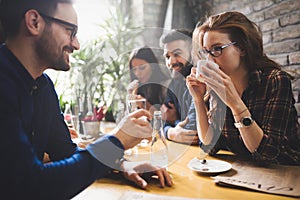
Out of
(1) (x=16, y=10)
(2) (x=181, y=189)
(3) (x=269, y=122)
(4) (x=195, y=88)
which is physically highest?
(1) (x=16, y=10)

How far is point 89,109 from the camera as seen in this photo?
195cm

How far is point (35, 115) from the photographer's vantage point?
0.92m

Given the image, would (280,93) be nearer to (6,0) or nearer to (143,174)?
(143,174)

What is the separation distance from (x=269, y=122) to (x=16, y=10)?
1.04 meters

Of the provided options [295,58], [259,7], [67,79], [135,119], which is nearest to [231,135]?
[135,119]

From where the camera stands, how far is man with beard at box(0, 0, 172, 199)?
663 mm

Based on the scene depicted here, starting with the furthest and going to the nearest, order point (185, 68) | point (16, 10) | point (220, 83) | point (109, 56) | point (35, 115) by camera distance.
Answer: point (109, 56) < point (185, 68) < point (220, 83) < point (35, 115) < point (16, 10)

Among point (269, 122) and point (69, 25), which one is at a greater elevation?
point (69, 25)

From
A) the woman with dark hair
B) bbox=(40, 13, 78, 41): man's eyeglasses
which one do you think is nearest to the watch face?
bbox=(40, 13, 78, 41): man's eyeglasses

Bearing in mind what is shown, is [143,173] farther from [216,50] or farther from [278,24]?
[278,24]

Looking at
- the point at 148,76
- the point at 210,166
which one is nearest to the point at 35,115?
the point at 210,166

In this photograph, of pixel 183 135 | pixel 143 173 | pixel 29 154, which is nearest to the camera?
pixel 29 154

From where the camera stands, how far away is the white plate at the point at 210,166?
43.4 inches

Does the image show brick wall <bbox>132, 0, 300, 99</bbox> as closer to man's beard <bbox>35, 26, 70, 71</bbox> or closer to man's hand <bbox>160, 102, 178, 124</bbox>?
man's hand <bbox>160, 102, 178, 124</bbox>
